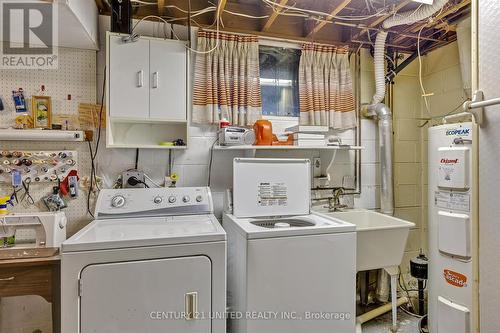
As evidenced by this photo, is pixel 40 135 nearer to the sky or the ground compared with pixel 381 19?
nearer to the ground

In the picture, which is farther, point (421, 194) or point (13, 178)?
point (421, 194)

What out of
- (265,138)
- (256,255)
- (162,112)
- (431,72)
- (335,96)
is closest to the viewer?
(256,255)

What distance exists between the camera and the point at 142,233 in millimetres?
1607

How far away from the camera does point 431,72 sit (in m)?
3.01

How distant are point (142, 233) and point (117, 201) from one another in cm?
53

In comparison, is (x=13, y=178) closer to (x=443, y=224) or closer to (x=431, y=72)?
(x=443, y=224)

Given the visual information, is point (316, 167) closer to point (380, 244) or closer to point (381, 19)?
point (380, 244)

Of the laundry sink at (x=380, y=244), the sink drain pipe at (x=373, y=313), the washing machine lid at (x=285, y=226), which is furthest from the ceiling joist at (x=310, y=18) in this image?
the sink drain pipe at (x=373, y=313)

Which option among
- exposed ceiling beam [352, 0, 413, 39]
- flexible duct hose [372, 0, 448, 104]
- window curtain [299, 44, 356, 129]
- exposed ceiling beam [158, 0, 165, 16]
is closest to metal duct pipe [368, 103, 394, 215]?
flexible duct hose [372, 0, 448, 104]

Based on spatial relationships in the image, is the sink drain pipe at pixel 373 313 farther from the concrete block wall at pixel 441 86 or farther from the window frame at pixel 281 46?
the window frame at pixel 281 46

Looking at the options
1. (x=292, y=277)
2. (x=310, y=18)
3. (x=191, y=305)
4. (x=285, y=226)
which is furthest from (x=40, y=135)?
(x=310, y=18)

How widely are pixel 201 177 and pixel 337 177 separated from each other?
1.32 m

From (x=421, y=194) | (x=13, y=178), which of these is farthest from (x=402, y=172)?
(x=13, y=178)

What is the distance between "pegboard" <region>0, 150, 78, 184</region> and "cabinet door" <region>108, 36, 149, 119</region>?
513mm
